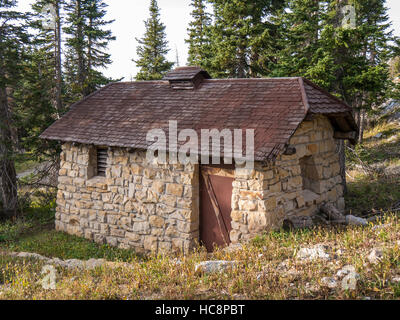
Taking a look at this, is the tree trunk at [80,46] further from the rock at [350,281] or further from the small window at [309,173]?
the rock at [350,281]

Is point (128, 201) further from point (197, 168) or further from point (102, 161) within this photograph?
point (197, 168)

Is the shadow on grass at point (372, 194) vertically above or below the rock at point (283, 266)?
above

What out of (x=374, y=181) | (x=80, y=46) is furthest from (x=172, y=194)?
(x=80, y=46)

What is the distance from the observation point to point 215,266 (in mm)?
5477

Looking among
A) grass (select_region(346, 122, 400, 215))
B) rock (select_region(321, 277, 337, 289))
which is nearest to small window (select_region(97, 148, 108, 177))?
grass (select_region(346, 122, 400, 215))

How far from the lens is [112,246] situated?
31.7 ft

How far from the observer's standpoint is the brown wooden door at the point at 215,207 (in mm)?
Answer: 8000

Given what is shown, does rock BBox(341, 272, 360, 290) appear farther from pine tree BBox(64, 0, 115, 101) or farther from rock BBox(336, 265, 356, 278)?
pine tree BBox(64, 0, 115, 101)

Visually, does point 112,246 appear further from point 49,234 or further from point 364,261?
point 364,261

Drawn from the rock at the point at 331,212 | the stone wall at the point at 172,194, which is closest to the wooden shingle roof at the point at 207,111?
the stone wall at the point at 172,194

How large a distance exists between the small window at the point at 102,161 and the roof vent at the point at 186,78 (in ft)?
9.19

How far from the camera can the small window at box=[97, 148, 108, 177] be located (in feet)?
33.1
